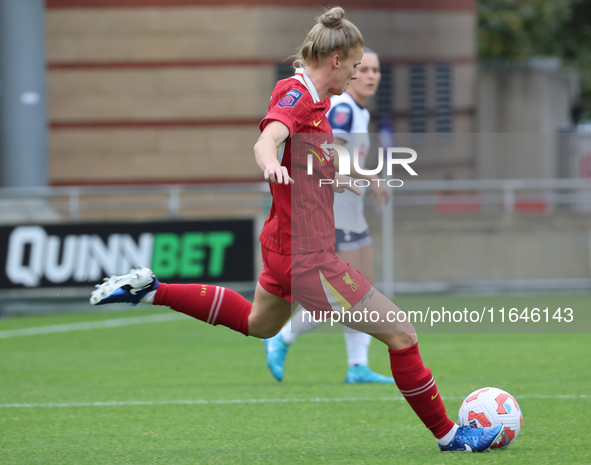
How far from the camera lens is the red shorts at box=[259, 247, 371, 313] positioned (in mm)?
4195

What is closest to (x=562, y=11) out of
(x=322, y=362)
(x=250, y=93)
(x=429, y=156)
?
(x=429, y=156)

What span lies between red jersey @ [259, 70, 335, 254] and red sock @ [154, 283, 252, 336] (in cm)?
43

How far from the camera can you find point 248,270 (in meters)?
12.4

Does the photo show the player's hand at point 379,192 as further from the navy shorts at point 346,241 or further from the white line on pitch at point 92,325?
the white line on pitch at point 92,325

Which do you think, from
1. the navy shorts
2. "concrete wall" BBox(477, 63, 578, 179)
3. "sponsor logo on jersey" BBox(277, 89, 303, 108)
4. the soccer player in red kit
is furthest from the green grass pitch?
"concrete wall" BBox(477, 63, 578, 179)

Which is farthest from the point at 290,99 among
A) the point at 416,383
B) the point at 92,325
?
the point at 92,325

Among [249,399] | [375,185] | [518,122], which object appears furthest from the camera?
[518,122]

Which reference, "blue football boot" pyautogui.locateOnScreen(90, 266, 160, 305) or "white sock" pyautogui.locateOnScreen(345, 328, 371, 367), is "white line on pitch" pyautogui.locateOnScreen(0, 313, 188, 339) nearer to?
"white sock" pyautogui.locateOnScreen(345, 328, 371, 367)

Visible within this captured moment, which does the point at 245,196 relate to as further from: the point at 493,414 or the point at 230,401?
the point at 493,414

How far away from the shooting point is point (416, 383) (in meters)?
4.23

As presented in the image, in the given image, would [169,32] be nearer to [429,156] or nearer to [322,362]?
[429,156]

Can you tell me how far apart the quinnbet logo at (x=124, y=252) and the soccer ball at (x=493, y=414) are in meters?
7.85

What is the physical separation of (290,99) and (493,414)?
1.82m

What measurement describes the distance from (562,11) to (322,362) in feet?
80.1
